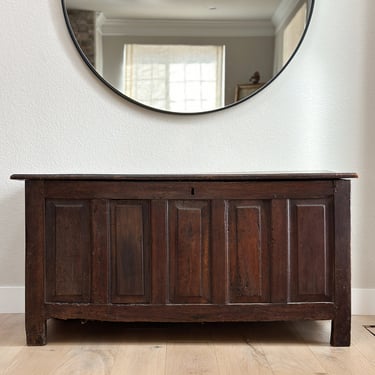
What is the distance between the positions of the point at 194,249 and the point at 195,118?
69 centimetres

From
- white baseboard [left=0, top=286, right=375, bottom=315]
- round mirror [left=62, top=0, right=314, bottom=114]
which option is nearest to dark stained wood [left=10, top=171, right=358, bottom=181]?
round mirror [left=62, top=0, right=314, bottom=114]

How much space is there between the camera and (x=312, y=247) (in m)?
2.14

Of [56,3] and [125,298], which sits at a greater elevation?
[56,3]

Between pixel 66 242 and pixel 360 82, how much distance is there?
4.48 ft

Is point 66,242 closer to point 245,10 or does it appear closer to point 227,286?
point 227,286

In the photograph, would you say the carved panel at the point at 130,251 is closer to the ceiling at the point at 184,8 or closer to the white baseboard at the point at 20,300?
the white baseboard at the point at 20,300

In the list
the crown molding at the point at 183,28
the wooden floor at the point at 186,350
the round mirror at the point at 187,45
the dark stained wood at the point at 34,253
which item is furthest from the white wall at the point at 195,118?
the wooden floor at the point at 186,350

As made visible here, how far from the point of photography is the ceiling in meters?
2.55

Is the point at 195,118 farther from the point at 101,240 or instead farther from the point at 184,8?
the point at 101,240

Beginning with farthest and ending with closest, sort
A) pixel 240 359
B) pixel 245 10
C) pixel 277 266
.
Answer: pixel 245 10 < pixel 277 266 < pixel 240 359

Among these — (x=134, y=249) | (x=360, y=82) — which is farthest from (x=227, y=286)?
(x=360, y=82)

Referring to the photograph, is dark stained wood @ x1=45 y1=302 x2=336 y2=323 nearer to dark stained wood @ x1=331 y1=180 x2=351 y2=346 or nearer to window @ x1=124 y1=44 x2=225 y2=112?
dark stained wood @ x1=331 y1=180 x2=351 y2=346

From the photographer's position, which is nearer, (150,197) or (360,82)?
(150,197)

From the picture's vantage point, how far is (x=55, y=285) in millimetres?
2164
